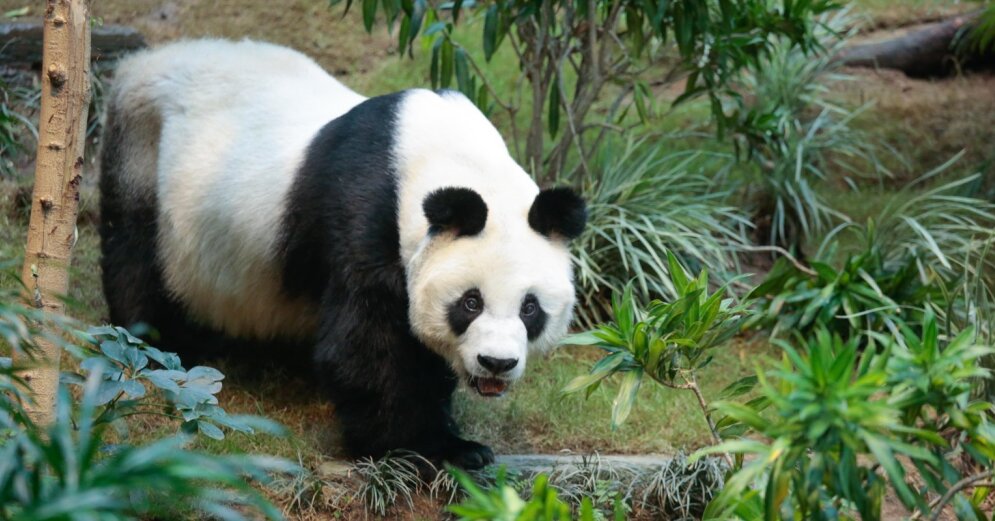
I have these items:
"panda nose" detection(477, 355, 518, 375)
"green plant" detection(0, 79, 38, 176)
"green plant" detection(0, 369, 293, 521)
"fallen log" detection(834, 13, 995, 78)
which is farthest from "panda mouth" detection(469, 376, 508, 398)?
"fallen log" detection(834, 13, 995, 78)

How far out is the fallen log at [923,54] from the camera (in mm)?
9664

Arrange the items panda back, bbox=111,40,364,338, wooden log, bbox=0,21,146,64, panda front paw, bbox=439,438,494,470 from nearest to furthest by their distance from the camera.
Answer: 1. panda front paw, bbox=439,438,494,470
2. panda back, bbox=111,40,364,338
3. wooden log, bbox=0,21,146,64

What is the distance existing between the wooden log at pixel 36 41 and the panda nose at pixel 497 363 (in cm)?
448

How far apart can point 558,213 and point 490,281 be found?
383 mm

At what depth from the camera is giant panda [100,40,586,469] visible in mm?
4027

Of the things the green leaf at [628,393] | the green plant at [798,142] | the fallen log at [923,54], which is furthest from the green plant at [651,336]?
the fallen log at [923,54]

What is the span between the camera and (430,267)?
4035mm

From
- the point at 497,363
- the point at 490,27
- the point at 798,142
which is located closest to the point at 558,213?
the point at 497,363

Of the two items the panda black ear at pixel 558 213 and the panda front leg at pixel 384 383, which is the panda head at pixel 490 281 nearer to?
the panda black ear at pixel 558 213

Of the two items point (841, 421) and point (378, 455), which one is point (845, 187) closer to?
point (378, 455)

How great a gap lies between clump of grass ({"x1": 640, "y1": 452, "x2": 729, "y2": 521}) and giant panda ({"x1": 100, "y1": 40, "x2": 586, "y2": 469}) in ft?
2.31

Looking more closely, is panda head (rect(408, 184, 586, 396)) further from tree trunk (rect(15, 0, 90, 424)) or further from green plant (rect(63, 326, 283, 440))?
tree trunk (rect(15, 0, 90, 424))

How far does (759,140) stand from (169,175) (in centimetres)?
374

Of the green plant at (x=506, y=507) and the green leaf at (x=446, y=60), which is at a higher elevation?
the green leaf at (x=446, y=60)
